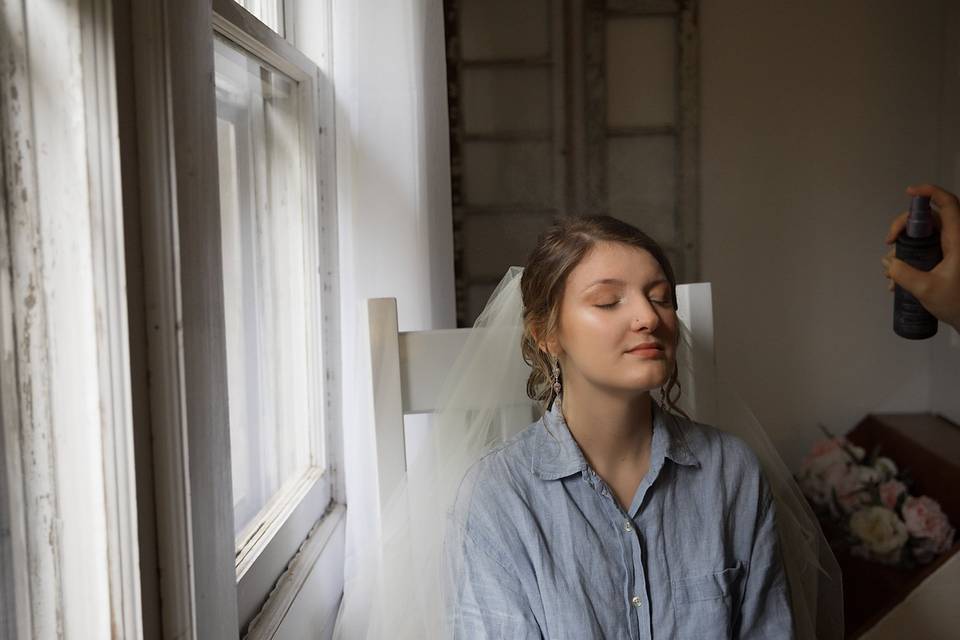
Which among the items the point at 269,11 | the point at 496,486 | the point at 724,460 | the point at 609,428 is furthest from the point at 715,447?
the point at 269,11

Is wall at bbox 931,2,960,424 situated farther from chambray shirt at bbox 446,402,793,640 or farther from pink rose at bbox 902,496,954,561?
chambray shirt at bbox 446,402,793,640

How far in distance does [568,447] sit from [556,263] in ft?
0.77

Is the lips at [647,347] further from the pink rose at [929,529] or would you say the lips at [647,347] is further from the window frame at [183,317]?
the pink rose at [929,529]

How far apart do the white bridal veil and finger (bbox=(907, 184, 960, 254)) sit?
1.28 feet

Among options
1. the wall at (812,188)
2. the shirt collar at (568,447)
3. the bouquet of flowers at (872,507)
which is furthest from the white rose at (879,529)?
the shirt collar at (568,447)

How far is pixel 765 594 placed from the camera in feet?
3.49

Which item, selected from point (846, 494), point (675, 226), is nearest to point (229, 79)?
point (675, 226)

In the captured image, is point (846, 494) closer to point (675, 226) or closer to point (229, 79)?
point (675, 226)

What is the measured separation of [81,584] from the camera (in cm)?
72

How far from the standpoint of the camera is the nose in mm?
977

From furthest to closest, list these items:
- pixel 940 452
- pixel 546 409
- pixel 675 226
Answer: pixel 675 226 → pixel 940 452 → pixel 546 409

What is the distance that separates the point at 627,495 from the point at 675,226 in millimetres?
1592

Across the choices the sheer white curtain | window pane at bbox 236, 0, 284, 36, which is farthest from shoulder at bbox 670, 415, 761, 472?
window pane at bbox 236, 0, 284, 36

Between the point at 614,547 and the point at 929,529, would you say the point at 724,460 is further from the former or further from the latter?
the point at 929,529
